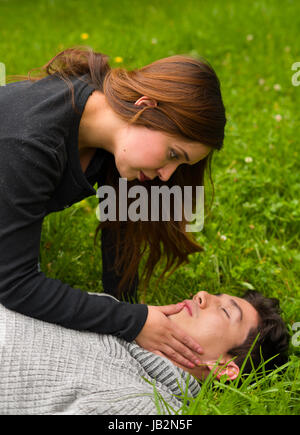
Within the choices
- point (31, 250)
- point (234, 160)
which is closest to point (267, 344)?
point (31, 250)

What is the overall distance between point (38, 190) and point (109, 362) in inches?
27.6

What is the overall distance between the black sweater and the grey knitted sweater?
0.21 feet

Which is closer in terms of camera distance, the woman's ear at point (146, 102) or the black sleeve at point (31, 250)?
the black sleeve at point (31, 250)

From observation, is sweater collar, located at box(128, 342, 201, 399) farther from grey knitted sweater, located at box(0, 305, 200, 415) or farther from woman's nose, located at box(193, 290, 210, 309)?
woman's nose, located at box(193, 290, 210, 309)

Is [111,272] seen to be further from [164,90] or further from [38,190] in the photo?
[164,90]

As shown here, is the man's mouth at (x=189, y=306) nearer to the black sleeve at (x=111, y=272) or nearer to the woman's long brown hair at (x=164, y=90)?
the black sleeve at (x=111, y=272)

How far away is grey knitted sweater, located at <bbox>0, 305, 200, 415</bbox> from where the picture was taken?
191 cm

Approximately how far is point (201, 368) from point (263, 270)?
851mm

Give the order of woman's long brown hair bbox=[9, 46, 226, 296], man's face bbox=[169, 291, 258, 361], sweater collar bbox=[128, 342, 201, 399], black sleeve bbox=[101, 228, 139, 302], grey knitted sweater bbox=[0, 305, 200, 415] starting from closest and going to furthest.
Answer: grey knitted sweater bbox=[0, 305, 200, 415], woman's long brown hair bbox=[9, 46, 226, 296], sweater collar bbox=[128, 342, 201, 399], man's face bbox=[169, 291, 258, 361], black sleeve bbox=[101, 228, 139, 302]

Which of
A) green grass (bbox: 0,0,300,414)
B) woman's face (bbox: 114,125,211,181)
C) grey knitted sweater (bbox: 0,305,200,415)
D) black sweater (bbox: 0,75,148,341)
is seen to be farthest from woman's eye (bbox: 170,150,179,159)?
green grass (bbox: 0,0,300,414)

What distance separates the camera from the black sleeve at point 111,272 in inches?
115

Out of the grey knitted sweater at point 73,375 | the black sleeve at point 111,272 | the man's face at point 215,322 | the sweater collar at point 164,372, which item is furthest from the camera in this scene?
the black sleeve at point 111,272

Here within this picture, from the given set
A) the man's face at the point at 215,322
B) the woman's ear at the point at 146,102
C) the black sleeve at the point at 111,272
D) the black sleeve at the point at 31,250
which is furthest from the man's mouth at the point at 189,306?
the woman's ear at the point at 146,102

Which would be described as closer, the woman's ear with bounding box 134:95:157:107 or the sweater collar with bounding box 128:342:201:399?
the woman's ear with bounding box 134:95:157:107
